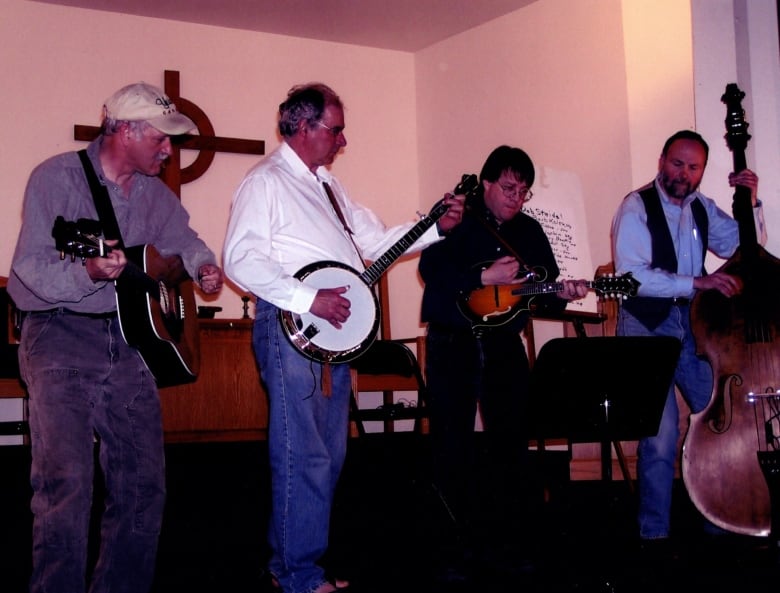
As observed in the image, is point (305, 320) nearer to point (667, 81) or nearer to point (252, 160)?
point (667, 81)

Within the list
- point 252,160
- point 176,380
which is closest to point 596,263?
point 252,160

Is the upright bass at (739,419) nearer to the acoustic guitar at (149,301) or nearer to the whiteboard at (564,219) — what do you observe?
the whiteboard at (564,219)

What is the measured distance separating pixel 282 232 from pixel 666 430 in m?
2.03

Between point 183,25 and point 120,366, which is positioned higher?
point 183,25

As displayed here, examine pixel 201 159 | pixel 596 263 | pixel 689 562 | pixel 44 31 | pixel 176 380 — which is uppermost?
pixel 44 31

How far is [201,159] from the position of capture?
7.56 metres

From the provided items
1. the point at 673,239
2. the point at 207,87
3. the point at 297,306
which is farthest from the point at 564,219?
the point at 207,87

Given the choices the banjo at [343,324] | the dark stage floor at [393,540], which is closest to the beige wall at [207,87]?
the dark stage floor at [393,540]

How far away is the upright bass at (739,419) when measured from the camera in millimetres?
4035

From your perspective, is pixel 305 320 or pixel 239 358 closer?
pixel 305 320

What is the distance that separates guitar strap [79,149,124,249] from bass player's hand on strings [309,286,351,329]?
27.9 inches

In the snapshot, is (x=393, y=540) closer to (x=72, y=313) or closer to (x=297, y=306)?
(x=297, y=306)

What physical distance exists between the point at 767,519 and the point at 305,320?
2185 mm

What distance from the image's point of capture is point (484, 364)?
401 centimetres
